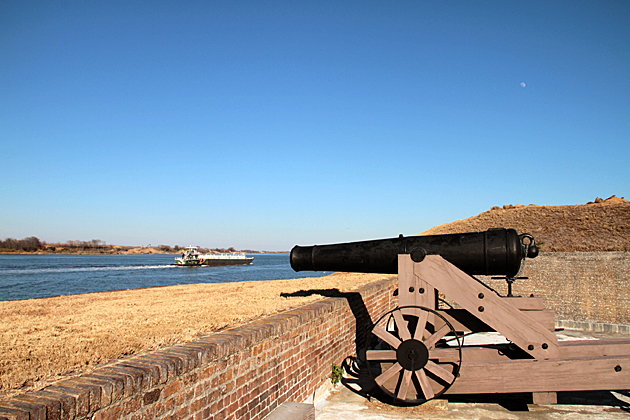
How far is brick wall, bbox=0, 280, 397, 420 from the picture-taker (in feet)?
7.20

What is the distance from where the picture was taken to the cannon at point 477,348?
15.1 ft

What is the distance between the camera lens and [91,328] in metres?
4.13

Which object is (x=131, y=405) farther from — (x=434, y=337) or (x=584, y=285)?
A: (x=584, y=285)

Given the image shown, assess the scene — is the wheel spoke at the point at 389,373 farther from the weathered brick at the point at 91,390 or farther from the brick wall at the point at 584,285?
the brick wall at the point at 584,285

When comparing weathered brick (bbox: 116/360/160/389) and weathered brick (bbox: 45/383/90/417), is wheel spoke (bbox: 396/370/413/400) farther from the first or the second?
weathered brick (bbox: 45/383/90/417)

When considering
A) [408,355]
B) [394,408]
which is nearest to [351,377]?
[394,408]

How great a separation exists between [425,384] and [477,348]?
32.4 inches

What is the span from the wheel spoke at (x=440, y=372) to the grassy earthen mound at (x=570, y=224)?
961 inches

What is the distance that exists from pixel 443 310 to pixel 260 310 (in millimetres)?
2324

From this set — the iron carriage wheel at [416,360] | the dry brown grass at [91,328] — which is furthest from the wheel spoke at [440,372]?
the dry brown grass at [91,328]

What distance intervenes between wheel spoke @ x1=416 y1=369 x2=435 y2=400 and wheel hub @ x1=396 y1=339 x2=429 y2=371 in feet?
0.21

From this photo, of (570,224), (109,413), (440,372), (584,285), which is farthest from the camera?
(570,224)

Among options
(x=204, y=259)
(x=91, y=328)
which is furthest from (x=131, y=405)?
(x=204, y=259)

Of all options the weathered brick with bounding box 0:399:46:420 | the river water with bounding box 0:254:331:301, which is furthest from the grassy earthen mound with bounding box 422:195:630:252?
the weathered brick with bounding box 0:399:46:420
